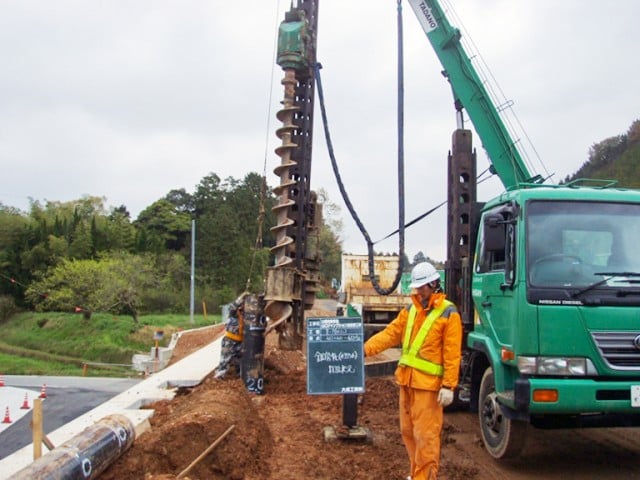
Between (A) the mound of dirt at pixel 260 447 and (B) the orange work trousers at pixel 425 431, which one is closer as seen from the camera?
(B) the orange work trousers at pixel 425 431

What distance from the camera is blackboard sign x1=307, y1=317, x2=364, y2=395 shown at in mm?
7168

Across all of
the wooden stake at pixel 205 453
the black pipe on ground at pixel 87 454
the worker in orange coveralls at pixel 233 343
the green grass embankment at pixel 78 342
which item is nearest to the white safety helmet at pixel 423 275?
the wooden stake at pixel 205 453

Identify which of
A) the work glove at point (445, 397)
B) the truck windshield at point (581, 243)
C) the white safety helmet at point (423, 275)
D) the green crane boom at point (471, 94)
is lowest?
the work glove at point (445, 397)

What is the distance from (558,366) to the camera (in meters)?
5.69

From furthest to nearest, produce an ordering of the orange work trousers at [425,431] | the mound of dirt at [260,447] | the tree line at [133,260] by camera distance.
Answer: the tree line at [133,260] < the mound of dirt at [260,447] < the orange work trousers at [425,431]

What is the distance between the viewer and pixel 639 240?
6.12m

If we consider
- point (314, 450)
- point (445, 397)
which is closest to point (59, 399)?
point (314, 450)

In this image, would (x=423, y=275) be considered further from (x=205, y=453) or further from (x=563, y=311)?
(x=205, y=453)

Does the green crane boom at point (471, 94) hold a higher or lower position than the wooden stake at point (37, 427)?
higher

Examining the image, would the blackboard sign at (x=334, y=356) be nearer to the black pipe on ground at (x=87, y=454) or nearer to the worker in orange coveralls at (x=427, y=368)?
the worker in orange coveralls at (x=427, y=368)

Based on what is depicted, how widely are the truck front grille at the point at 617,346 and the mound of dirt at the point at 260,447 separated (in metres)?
1.80

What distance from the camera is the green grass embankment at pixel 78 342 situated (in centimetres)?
3534

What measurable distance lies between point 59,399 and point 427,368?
20345 mm

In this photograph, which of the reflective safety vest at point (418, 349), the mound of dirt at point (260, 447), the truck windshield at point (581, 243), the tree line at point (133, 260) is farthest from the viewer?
the tree line at point (133, 260)
